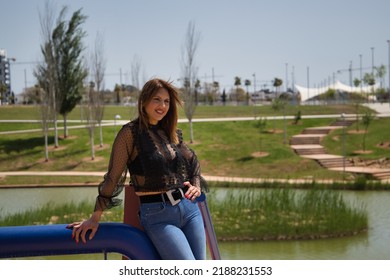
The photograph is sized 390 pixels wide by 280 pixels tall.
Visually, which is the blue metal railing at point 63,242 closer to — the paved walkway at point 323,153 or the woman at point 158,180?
the woman at point 158,180

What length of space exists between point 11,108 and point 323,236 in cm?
1750

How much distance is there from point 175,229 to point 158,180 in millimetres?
132

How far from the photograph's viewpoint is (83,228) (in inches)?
60.0

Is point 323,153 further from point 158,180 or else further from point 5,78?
point 158,180

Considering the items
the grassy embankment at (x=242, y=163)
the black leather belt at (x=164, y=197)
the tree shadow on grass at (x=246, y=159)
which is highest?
the black leather belt at (x=164, y=197)

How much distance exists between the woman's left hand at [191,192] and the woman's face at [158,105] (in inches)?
7.5

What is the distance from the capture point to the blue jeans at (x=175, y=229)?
1610 mm

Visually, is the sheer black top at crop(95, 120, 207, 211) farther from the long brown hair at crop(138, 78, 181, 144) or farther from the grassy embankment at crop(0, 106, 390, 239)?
the grassy embankment at crop(0, 106, 390, 239)

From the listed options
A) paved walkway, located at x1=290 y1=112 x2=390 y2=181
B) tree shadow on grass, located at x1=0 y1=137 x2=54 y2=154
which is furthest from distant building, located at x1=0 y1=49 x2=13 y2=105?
paved walkway, located at x1=290 y1=112 x2=390 y2=181

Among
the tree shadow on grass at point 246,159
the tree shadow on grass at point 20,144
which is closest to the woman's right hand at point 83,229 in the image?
the tree shadow on grass at point 246,159

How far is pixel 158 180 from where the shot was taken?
170 centimetres

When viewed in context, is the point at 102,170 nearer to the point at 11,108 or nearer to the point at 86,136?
the point at 86,136
